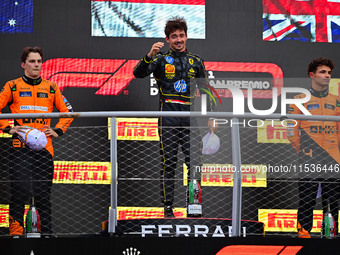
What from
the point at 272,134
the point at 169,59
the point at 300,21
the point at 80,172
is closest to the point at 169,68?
the point at 169,59

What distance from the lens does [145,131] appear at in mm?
5461

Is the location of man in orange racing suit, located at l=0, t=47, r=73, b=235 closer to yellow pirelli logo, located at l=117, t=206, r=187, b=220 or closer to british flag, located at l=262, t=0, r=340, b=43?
yellow pirelli logo, located at l=117, t=206, r=187, b=220

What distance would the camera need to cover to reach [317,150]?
4.59 m

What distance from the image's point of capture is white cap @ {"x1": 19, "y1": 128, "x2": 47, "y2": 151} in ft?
13.4

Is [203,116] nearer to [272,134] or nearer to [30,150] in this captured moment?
[30,150]

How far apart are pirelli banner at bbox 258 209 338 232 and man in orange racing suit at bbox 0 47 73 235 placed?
2138 millimetres

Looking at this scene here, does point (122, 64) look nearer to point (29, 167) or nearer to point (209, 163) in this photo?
point (209, 163)

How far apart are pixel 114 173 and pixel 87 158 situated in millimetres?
1703

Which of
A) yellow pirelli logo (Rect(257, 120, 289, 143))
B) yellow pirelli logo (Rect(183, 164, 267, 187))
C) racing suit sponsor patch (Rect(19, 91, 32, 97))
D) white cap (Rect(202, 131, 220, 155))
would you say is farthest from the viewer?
yellow pirelli logo (Rect(257, 120, 289, 143))

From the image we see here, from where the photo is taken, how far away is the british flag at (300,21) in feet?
18.6

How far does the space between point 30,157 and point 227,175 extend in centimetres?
208

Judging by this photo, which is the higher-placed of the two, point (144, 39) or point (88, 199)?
point (144, 39)

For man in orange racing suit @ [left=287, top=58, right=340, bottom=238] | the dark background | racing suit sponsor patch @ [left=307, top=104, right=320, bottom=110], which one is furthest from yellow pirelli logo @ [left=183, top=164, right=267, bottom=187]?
racing suit sponsor patch @ [left=307, top=104, right=320, bottom=110]

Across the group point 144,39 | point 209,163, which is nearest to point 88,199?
point 209,163
